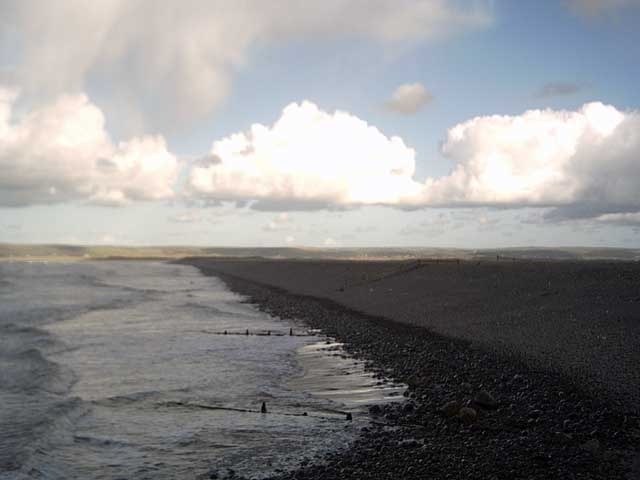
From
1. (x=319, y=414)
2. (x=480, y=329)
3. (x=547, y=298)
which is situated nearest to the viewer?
(x=319, y=414)

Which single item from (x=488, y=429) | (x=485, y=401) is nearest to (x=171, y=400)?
(x=485, y=401)

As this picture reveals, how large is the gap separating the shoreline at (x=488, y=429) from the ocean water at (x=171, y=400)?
116 cm

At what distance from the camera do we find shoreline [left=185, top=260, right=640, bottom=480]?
11305mm

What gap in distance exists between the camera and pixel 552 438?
12.7m

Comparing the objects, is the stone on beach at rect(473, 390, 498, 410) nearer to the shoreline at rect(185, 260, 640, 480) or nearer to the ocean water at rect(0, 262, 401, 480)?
the shoreline at rect(185, 260, 640, 480)

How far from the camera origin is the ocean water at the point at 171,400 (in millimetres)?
13086

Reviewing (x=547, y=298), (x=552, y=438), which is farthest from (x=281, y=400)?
(x=547, y=298)

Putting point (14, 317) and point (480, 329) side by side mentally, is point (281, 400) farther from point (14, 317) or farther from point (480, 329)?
point (14, 317)

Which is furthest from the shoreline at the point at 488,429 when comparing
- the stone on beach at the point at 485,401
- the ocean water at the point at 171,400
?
the ocean water at the point at 171,400

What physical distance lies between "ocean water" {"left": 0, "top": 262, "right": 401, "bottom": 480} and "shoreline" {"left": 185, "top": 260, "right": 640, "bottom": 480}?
116 centimetres

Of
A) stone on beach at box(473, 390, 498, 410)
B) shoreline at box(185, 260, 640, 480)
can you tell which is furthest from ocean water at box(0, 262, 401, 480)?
stone on beach at box(473, 390, 498, 410)

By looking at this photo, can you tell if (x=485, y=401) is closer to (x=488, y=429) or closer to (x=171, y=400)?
(x=488, y=429)

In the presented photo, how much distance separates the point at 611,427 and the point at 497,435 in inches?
97.9

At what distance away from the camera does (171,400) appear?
60.0ft
